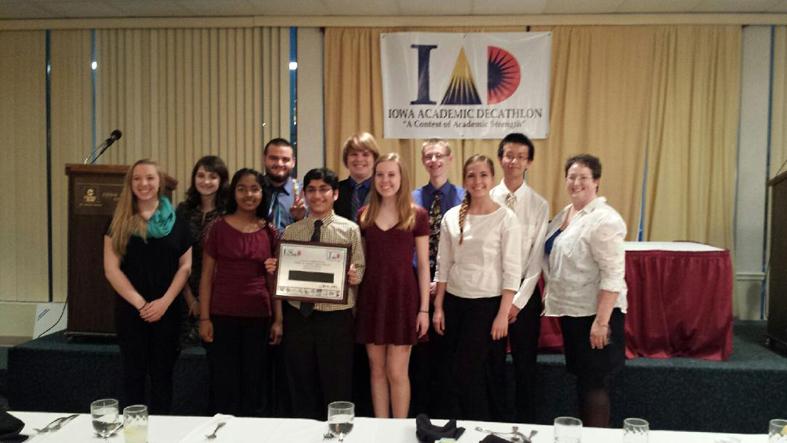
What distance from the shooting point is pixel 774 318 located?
152 inches

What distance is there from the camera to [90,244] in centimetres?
371

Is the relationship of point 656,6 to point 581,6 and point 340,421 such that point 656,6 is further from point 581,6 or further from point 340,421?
point 340,421

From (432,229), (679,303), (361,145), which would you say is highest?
(361,145)

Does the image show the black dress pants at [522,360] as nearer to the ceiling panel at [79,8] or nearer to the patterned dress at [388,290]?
the patterned dress at [388,290]

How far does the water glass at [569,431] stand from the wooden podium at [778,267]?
9.54ft

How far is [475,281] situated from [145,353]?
1672mm

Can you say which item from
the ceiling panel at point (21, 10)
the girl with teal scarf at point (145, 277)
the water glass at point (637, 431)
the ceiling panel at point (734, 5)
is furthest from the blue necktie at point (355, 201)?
the ceiling panel at point (21, 10)

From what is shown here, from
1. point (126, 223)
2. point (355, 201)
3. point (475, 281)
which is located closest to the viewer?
point (475, 281)

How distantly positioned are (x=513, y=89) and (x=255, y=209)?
10.4 ft

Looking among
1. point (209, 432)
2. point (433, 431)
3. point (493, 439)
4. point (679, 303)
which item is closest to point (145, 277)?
point (209, 432)

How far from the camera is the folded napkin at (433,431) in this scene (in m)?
1.61

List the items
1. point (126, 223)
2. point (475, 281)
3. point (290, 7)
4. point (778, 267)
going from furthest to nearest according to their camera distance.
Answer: point (290, 7), point (778, 267), point (126, 223), point (475, 281)

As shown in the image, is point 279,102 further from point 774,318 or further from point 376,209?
point 774,318

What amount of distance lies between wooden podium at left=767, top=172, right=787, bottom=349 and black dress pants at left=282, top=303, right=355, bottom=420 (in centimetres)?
283
